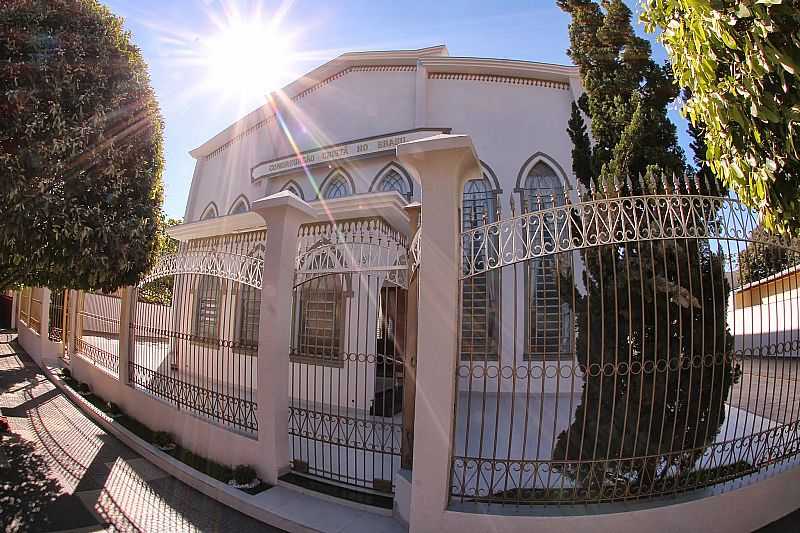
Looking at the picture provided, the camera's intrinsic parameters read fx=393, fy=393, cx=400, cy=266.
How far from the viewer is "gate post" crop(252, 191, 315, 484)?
403 cm

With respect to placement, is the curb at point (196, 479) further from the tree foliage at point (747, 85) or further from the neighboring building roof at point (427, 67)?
the neighboring building roof at point (427, 67)

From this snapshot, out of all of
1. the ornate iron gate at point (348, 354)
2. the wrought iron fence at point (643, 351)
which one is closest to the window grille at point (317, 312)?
the ornate iron gate at point (348, 354)

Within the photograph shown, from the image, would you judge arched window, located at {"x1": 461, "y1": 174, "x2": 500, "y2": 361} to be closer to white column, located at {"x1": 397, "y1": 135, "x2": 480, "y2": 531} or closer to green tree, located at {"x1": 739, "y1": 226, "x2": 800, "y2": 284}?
green tree, located at {"x1": 739, "y1": 226, "x2": 800, "y2": 284}

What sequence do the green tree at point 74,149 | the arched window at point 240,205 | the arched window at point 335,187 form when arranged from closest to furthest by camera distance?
the green tree at point 74,149
the arched window at point 335,187
the arched window at point 240,205

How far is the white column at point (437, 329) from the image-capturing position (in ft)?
9.84

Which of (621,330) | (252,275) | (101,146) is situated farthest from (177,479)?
(621,330)

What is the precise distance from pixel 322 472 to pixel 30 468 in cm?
343

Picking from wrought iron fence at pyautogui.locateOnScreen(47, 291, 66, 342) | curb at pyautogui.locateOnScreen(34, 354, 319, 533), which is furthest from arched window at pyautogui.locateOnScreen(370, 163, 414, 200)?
wrought iron fence at pyautogui.locateOnScreen(47, 291, 66, 342)

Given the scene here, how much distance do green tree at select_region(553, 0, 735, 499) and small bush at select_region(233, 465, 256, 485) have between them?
9.77ft

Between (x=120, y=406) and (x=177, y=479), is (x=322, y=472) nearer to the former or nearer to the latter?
(x=177, y=479)

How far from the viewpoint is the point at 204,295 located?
10297 mm

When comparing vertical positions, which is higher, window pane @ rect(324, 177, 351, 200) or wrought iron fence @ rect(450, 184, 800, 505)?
window pane @ rect(324, 177, 351, 200)

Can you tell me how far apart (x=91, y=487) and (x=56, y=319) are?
28.4 feet

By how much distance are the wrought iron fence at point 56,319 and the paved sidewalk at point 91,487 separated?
14.9ft
